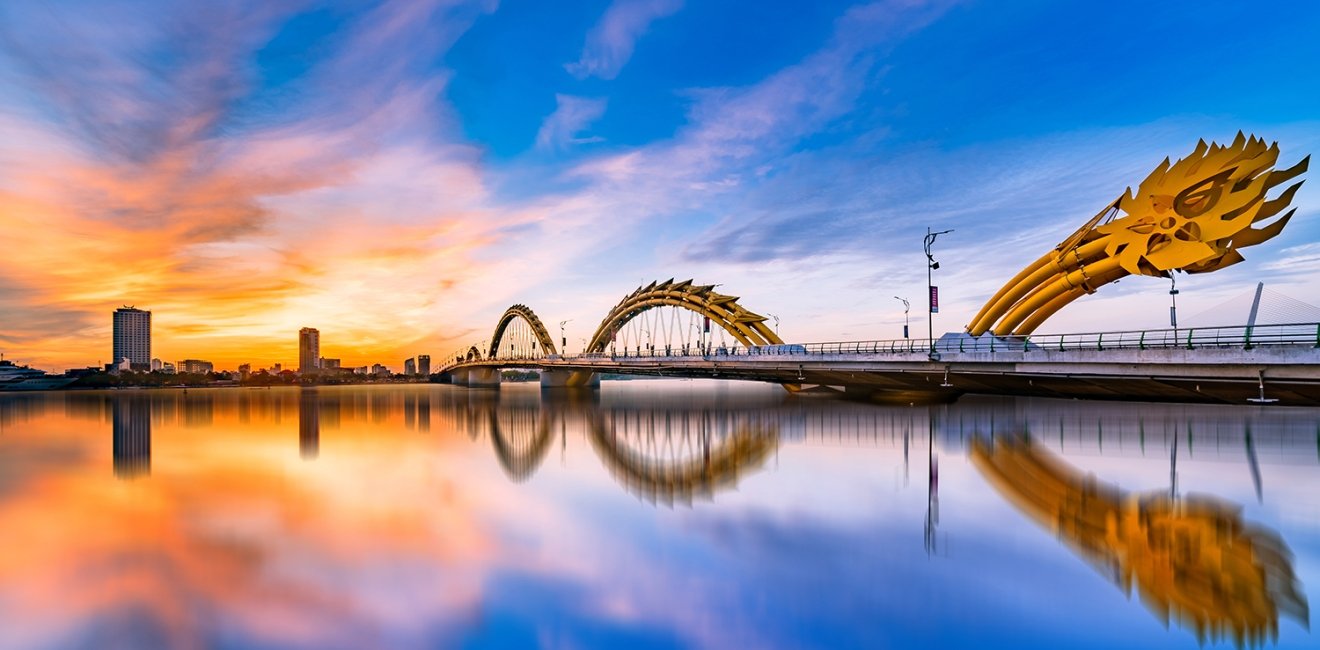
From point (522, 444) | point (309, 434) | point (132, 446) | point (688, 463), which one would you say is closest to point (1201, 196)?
point (688, 463)

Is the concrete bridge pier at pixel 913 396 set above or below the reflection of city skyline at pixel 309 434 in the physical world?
above

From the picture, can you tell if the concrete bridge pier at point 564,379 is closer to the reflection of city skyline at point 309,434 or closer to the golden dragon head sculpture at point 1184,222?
the reflection of city skyline at point 309,434

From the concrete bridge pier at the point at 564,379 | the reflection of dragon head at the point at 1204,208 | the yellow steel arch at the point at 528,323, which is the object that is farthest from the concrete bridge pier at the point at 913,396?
the yellow steel arch at the point at 528,323

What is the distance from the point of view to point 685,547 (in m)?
15.8

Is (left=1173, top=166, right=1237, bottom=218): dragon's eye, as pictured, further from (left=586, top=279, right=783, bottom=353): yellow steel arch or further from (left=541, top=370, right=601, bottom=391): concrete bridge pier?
(left=541, top=370, right=601, bottom=391): concrete bridge pier

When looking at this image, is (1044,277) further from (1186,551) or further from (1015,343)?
(1186,551)

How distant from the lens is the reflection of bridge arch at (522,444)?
30061mm

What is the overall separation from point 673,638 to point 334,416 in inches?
2440

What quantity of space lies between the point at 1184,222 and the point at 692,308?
171ft

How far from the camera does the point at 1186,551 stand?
47.6ft

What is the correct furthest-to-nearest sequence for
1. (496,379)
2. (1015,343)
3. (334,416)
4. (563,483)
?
1. (496,379)
2. (334,416)
3. (1015,343)
4. (563,483)

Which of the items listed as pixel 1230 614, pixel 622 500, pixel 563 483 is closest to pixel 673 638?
pixel 1230 614

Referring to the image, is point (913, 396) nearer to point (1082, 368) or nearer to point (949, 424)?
point (949, 424)

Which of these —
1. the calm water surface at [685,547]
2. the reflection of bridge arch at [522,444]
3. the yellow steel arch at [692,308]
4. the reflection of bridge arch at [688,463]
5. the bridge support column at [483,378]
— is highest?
the yellow steel arch at [692,308]
